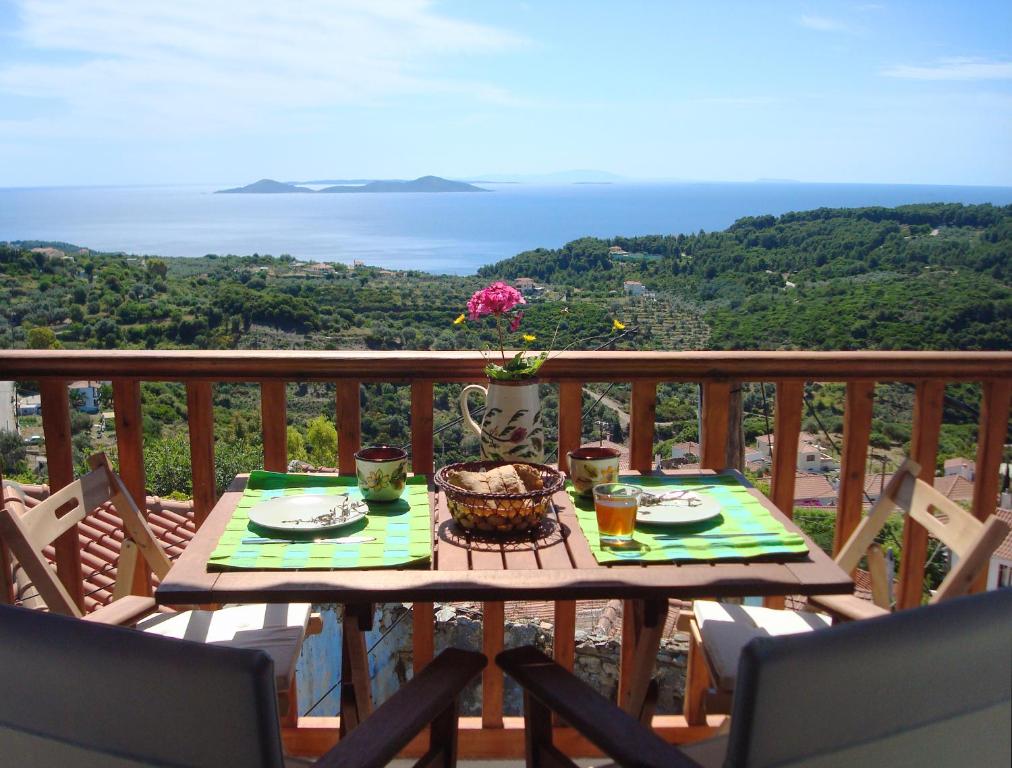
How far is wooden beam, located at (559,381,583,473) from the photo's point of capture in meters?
2.50

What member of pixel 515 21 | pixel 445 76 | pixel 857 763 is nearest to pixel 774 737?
pixel 857 763

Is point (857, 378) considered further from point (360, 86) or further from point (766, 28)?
point (360, 86)

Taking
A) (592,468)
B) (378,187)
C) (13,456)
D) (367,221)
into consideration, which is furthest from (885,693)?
(367,221)

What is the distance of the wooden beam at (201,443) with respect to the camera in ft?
8.02

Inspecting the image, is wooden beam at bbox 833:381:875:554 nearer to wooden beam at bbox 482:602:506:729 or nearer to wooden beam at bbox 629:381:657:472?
wooden beam at bbox 629:381:657:472

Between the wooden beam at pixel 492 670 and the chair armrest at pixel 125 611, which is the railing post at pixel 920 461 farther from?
the chair armrest at pixel 125 611

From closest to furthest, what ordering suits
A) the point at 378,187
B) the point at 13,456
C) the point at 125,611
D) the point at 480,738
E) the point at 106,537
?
the point at 125,611
the point at 480,738
the point at 106,537
the point at 13,456
the point at 378,187

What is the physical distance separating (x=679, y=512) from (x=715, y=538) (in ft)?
0.39

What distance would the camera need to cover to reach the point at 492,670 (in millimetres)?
2477

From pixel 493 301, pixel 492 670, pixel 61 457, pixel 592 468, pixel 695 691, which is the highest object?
pixel 493 301

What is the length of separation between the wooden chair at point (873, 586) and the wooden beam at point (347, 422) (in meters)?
1.01

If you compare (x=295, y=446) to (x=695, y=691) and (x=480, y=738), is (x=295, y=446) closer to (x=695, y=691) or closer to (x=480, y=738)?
(x=480, y=738)

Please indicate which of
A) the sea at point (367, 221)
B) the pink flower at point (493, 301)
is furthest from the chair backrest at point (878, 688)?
the sea at point (367, 221)

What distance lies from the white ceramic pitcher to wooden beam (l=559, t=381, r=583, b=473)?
365 mm
